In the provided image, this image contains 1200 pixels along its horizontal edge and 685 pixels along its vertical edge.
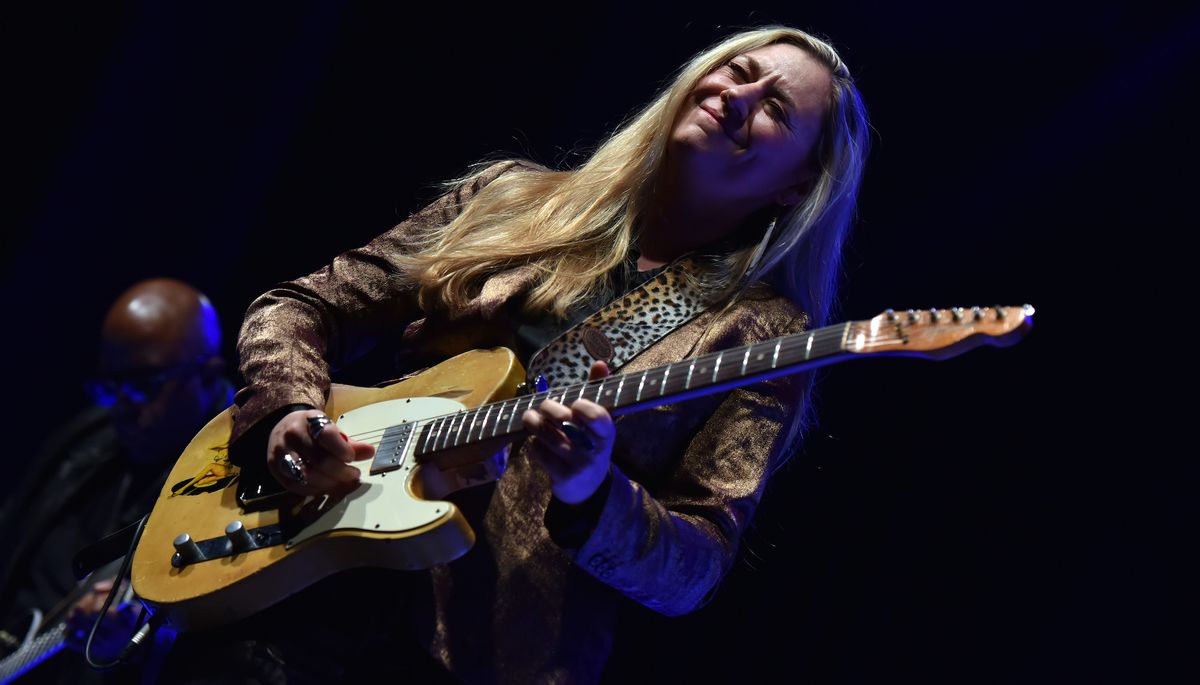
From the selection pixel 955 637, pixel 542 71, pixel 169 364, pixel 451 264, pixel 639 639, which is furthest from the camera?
pixel 169 364

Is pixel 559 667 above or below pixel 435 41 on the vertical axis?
below

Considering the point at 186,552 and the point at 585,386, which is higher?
the point at 585,386

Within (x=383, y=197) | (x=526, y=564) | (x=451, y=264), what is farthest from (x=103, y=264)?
→ (x=526, y=564)

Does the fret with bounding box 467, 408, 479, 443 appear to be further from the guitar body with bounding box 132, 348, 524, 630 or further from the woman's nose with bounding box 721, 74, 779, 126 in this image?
the woman's nose with bounding box 721, 74, 779, 126

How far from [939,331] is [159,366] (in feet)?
12.0

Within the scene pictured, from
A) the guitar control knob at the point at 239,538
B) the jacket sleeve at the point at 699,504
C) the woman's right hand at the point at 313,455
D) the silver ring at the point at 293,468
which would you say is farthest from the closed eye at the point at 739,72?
the guitar control knob at the point at 239,538

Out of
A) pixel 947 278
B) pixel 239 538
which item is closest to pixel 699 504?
pixel 239 538

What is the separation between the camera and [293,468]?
77.8 inches

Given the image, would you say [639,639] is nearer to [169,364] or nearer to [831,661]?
[831,661]

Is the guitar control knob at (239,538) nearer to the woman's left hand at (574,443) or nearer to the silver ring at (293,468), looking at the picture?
the silver ring at (293,468)

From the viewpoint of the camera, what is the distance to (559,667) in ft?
6.41

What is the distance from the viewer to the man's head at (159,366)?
14.0ft

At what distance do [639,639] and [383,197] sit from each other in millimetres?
2039

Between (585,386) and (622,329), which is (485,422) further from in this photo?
(622,329)
